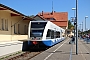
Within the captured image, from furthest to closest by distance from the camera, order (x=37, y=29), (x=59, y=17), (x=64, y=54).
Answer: (x=59, y=17) → (x=37, y=29) → (x=64, y=54)

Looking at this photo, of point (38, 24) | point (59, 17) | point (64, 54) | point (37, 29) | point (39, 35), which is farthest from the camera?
point (59, 17)

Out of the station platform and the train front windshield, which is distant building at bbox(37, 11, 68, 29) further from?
the station platform

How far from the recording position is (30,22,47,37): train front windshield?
79.6 ft

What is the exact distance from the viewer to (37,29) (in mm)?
24578

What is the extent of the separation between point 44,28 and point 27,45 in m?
3.14

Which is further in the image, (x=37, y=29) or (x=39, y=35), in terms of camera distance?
(x=37, y=29)

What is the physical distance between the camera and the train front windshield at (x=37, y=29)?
24.3m

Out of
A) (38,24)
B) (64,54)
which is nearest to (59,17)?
(38,24)

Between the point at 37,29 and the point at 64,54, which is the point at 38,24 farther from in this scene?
the point at 64,54

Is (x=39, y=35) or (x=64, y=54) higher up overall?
(x=39, y=35)

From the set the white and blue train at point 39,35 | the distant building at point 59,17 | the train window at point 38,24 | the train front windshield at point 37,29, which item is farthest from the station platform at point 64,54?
the distant building at point 59,17

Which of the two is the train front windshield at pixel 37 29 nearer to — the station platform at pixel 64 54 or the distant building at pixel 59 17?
the station platform at pixel 64 54

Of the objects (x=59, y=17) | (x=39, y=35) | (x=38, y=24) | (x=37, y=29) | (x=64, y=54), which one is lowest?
(x=64, y=54)

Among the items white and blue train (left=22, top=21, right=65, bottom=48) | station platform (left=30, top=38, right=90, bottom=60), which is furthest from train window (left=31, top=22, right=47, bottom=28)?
station platform (left=30, top=38, right=90, bottom=60)
